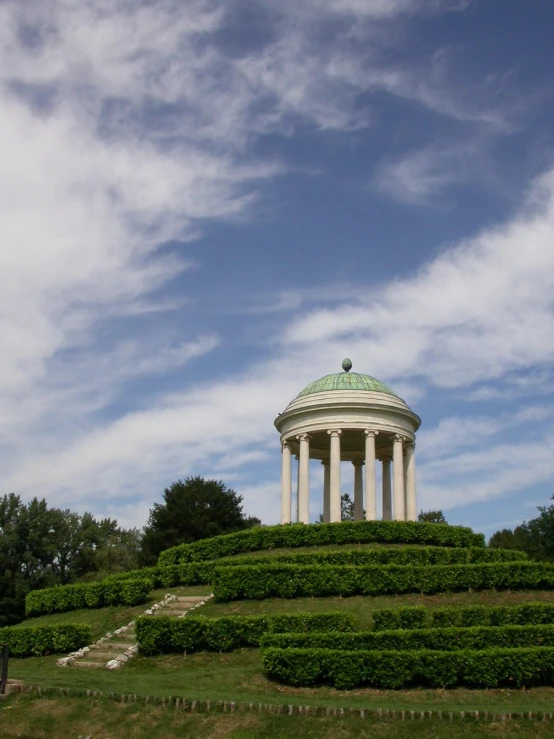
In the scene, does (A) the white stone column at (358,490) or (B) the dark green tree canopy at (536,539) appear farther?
(B) the dark green tree canopy at (536,539)

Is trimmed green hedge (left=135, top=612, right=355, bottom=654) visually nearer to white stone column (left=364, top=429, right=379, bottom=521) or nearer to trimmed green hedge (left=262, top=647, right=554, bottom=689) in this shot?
trimmed green hedge (left=262, top=647, right=554, bottom=689)

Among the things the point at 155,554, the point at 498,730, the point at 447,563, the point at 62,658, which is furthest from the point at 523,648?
the point at 155,554

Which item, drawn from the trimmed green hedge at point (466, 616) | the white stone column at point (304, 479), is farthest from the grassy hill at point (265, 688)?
the white stone column at point (304, 479)

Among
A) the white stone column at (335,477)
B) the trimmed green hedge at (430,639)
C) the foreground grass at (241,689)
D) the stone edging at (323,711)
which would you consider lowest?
the stone edging at (323,711)

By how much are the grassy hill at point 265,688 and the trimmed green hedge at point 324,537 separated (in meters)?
8.39

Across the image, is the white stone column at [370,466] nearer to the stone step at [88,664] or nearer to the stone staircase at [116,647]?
the stone staircase at [116,647]

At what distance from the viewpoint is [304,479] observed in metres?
48.3

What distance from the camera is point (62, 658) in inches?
1062

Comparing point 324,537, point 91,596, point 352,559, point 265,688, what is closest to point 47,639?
point 91,596

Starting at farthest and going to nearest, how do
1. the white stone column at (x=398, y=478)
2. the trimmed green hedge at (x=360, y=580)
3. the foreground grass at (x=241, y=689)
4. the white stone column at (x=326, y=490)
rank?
the white stone column at (x=326, y=490) → the white stone column at (x=398, y=478) → the trimmed green hedge at (x=360, y=580) → the foreground grass at (x=241, y=689)

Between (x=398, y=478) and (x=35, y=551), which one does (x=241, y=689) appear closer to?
(x=398, y=478)

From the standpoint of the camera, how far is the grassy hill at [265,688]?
17891 mm

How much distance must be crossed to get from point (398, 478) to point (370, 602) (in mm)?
19077

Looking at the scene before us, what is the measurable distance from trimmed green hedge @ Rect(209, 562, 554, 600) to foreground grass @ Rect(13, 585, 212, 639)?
3.56 m
